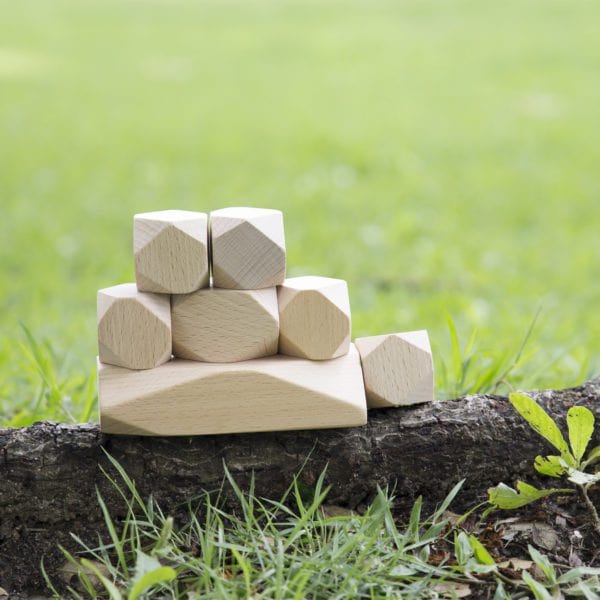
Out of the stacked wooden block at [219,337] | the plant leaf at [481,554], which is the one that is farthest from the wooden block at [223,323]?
the plant leaf at [481,554]

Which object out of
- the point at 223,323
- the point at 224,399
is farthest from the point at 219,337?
the point at 224,399

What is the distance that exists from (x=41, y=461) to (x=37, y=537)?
0.17 metres

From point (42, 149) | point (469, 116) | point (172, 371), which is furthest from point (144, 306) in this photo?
point (469, 116)

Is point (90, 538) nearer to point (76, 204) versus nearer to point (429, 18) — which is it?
point (76, 204)

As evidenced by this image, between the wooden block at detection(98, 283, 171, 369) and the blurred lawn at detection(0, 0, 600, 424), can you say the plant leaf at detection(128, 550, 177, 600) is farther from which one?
the blurred lawn at detection(0, 0, 600, 424)

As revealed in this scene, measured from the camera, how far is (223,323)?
197 centimetres

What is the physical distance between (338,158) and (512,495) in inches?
232

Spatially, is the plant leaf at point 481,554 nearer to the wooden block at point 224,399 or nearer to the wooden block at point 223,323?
the wooden block at point 224,399

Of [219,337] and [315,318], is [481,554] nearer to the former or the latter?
[315,318]

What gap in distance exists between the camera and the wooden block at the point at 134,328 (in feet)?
6.27

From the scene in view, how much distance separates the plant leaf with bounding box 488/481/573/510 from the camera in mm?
1907

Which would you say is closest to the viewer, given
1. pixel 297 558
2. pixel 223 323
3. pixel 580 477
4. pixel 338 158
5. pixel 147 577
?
pixel 147 577

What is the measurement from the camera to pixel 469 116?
8875 mm

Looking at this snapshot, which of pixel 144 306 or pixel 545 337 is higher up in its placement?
pixel 144 306
